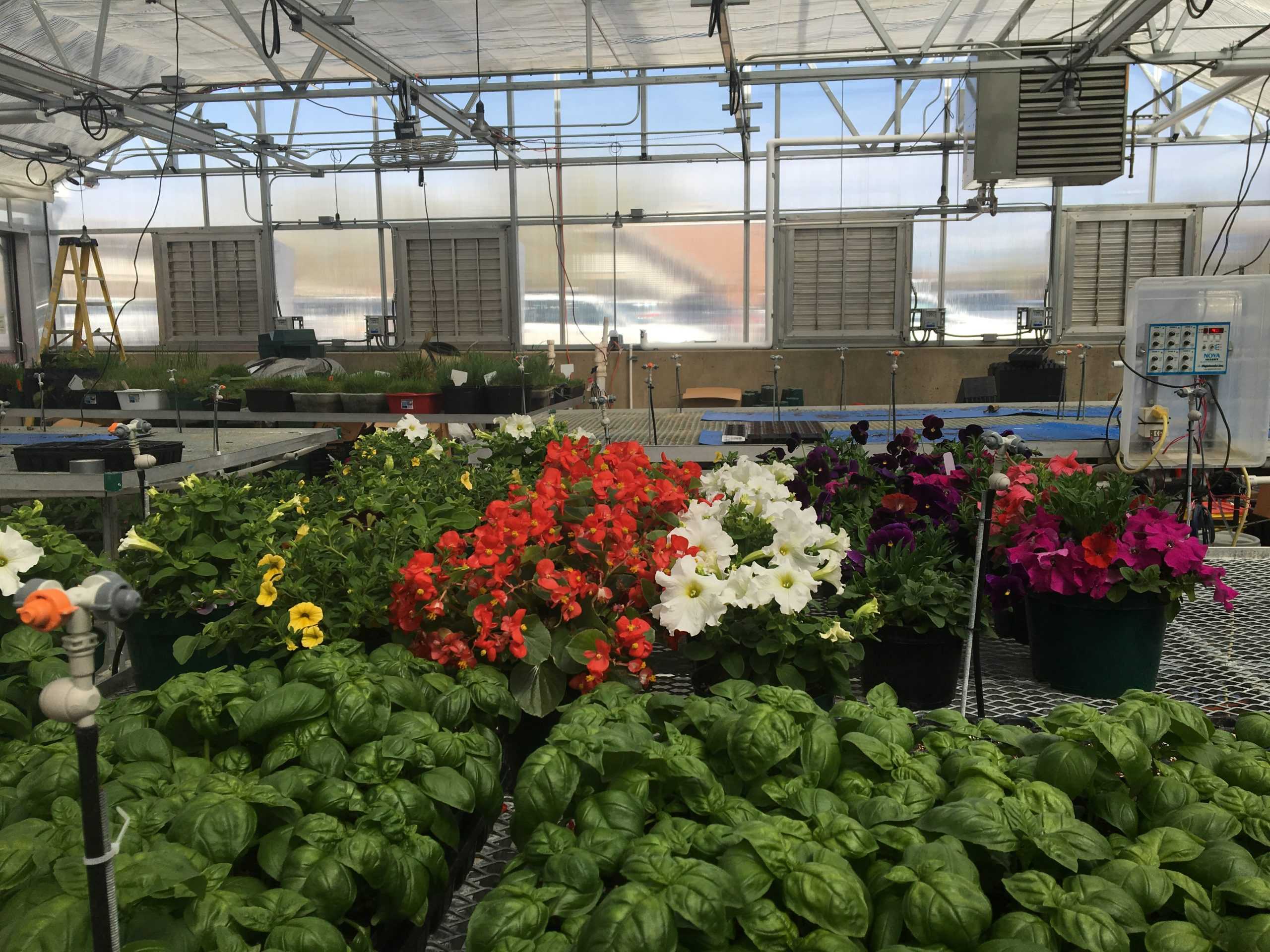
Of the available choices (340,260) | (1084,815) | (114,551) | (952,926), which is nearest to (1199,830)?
(1084,815)

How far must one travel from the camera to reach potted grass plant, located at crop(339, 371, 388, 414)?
4.80 metres

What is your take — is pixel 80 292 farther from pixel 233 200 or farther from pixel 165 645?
pixel 165 645

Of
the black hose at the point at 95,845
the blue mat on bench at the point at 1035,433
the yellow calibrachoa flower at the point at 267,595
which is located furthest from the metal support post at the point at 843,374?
the black hose at the point at 95,845

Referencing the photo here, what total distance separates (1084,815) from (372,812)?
71 centimetres

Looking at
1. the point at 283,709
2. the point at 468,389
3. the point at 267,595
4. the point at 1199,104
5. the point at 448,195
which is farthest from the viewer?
the point at 448,195

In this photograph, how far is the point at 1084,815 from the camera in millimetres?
958

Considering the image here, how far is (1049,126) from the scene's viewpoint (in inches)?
189

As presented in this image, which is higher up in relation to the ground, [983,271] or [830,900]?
[983,271]

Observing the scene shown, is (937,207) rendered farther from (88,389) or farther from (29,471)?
(29,471)

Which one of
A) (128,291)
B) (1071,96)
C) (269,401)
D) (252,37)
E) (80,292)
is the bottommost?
(269,401)

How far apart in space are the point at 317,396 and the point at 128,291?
7351 mm

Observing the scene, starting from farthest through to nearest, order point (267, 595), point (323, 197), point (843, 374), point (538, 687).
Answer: point (323, 197), point (843, 374), point (267, 595), point (538, 687)

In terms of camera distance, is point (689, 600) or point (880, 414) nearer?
point (689, 600)

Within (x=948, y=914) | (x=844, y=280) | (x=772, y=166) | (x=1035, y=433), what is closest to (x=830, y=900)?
(x=948, y=914)
